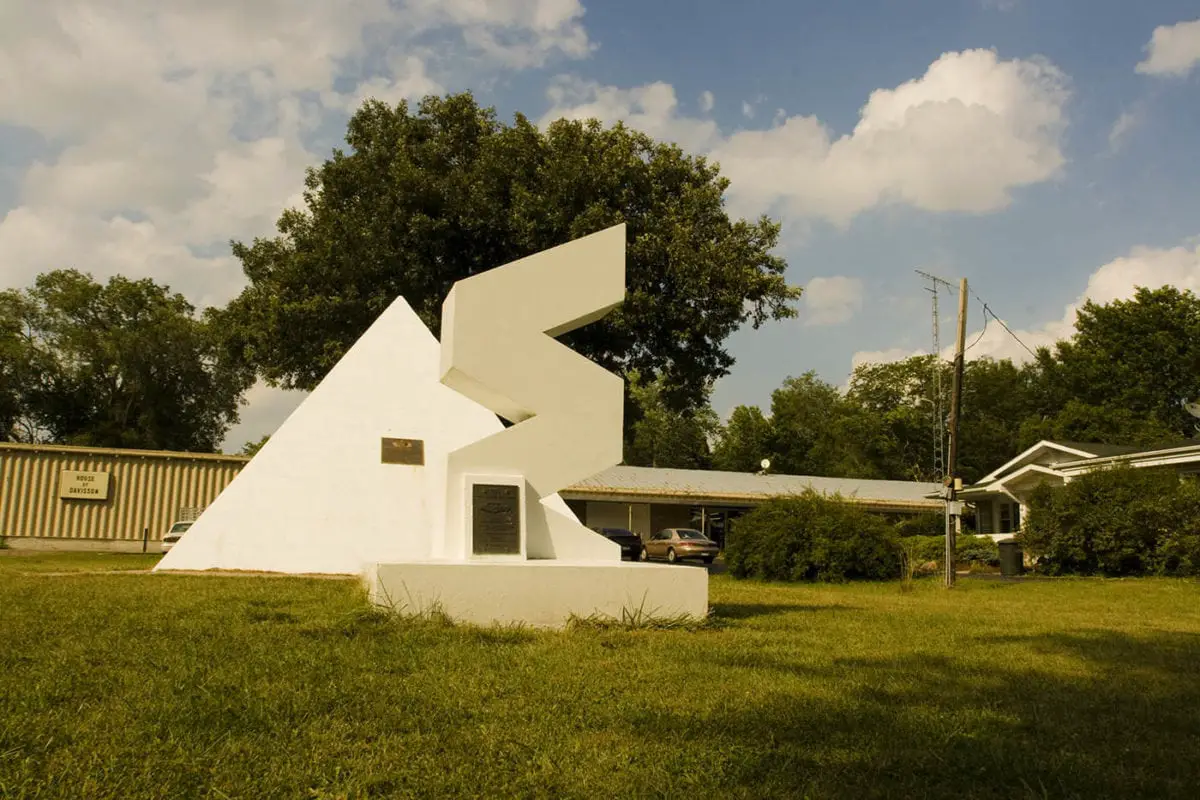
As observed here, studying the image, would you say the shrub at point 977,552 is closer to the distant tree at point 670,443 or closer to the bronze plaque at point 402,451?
the bronze plaque at point 402,451

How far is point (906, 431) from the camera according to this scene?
2191 inches

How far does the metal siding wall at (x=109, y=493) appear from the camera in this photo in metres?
23.4

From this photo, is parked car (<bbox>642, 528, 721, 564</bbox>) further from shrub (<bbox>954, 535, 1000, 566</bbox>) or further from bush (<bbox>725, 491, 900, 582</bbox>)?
bush (<bbox>725, 491, 900, 582</bbox>)

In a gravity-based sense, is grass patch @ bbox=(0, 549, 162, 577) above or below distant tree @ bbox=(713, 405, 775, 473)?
below

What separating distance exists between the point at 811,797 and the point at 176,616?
5486 millimetres

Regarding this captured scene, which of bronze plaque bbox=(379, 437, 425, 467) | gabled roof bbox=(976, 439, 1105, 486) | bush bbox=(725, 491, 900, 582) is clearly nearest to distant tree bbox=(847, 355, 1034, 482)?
gabled roof bbox=(976, 439, 1105, 486)

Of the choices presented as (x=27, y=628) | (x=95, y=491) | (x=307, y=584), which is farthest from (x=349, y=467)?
(x=95, y=491)

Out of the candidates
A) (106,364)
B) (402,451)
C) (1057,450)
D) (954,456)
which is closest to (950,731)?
(402,451)

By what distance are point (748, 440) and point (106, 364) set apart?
37.6 metres

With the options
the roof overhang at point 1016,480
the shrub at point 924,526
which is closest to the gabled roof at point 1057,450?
the roof overhang at point 1016,480

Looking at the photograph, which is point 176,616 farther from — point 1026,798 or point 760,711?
point 1026,798

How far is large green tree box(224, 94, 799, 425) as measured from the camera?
22.3m

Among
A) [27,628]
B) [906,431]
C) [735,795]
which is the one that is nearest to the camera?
[735,795]

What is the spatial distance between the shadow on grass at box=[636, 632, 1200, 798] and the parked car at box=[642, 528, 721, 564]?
22321 mm
